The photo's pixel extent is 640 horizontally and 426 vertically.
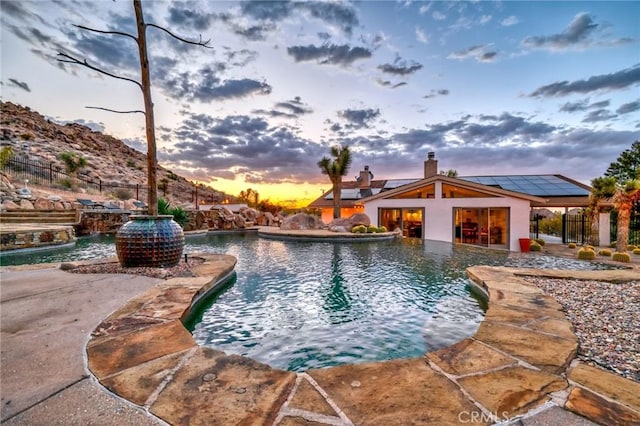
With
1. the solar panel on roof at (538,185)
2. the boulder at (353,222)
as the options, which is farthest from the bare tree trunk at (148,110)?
the solar panel on roof at (538,185)

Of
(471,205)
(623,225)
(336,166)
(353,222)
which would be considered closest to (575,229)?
(623,225)

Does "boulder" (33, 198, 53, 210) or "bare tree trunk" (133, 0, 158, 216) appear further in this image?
"boulder" (33, 198, 53, 210)

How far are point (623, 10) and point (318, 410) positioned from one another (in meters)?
13.2

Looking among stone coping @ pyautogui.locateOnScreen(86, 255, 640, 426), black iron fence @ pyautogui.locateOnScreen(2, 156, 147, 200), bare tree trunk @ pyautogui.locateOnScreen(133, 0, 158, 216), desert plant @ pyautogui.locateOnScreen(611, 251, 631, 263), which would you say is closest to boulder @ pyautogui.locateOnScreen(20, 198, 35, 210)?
black iron fence @ pyautogui.locateOnScreen(2, 156, 147, 200)

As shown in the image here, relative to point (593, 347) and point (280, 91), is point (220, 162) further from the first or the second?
point (593, 347)

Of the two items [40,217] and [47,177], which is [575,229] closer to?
[40,217]

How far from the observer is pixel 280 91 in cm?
1311

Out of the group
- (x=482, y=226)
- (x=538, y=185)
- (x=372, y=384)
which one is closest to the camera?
(x=372, y=384)

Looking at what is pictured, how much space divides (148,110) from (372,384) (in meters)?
6.13

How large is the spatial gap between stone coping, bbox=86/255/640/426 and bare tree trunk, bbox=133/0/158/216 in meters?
→ 3.37

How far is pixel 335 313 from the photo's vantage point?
399cm

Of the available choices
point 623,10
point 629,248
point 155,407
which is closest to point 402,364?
point 155,407

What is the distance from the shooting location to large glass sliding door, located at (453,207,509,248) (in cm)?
1433

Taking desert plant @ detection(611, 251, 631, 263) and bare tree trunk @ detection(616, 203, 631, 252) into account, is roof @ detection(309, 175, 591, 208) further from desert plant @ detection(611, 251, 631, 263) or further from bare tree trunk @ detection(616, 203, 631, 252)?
desert plant @ detection(611, 251, 631, 263)
